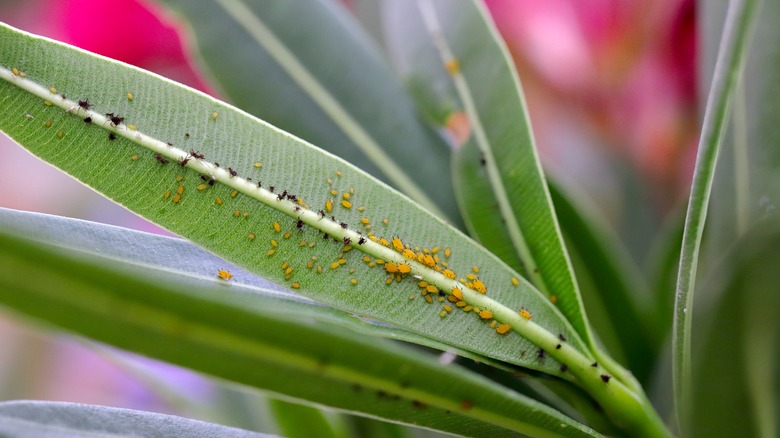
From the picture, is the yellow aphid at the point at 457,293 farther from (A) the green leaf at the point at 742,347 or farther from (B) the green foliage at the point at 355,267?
(A) the green leaf at the point at 742,347

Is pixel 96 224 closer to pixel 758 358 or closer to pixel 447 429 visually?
pixel 447 429

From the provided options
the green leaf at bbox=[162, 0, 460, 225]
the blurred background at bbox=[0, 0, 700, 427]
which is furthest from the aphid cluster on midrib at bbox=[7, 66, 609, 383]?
the blurred background at bbox=[0, 0, 700, 427]

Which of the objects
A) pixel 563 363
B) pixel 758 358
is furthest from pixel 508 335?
pixel 758 358

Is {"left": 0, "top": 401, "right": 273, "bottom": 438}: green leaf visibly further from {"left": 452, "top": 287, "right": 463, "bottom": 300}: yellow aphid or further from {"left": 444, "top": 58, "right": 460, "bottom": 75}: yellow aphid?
{"left": 444, "top": 58, "right": 460, "bottom": 75}: yellow aphid

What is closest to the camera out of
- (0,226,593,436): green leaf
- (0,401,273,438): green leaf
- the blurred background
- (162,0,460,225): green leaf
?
(0,226,593,436): green leaf

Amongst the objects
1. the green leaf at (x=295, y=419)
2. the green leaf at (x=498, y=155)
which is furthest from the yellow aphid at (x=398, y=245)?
the green leaf at (x=295, y=419)

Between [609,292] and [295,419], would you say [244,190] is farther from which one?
[609,292]
